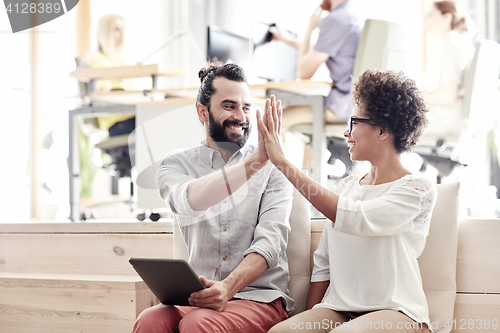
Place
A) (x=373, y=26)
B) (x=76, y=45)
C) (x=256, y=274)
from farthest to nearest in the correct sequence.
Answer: (x=76, y=45), (x=373, y=26), (x=256, y=274)

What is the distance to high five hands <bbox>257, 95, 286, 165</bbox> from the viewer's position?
120 cm

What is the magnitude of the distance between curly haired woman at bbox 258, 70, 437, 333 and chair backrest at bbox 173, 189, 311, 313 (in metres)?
0.09

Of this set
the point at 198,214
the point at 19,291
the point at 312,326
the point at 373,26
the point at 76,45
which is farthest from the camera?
the point at 76,45

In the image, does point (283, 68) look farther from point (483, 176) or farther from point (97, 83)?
point (483, 176)

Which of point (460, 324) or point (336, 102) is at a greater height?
point (336, 102)

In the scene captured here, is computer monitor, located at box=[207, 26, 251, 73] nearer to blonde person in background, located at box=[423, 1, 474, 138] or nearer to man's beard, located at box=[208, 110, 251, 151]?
blonde person in background, located at box=[423, 1, 474, 138]

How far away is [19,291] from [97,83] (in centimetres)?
129

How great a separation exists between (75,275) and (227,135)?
768 mm

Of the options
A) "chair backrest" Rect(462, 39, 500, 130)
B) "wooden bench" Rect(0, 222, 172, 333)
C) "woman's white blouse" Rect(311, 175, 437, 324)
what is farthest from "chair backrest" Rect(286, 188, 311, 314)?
"chair backrest" Rect(462, 39, 500, 130)

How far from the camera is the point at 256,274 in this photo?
49.3 inches

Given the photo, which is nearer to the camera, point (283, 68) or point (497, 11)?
point (283, 68)

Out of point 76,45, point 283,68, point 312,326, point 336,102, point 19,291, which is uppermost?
point 76,45

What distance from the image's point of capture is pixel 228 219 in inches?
54.6

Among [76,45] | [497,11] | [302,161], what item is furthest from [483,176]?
[76,45]
